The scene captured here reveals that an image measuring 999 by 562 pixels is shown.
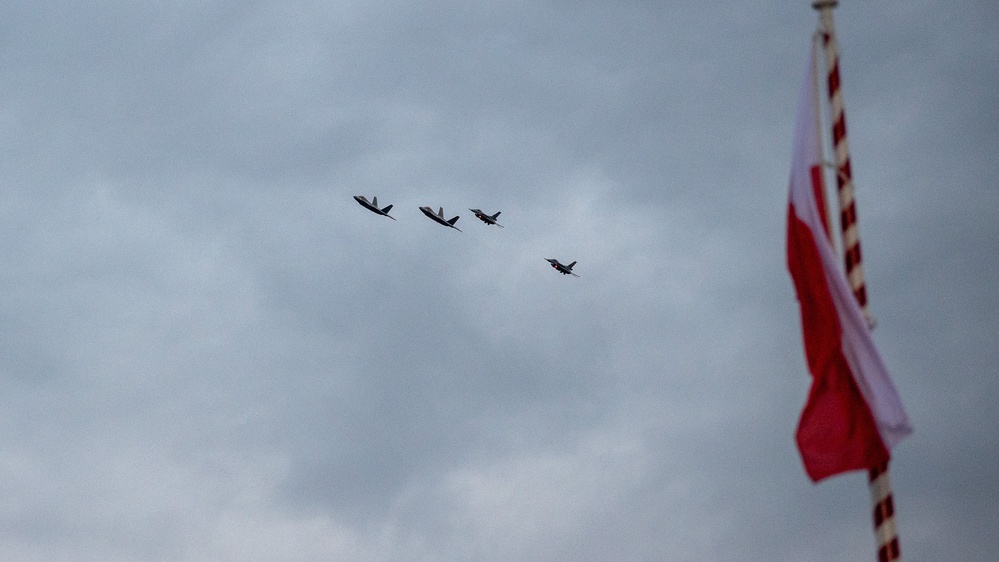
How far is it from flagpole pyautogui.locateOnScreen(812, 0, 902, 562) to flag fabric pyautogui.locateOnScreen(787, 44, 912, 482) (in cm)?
35

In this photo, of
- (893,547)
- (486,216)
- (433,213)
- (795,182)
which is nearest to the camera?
(893,547)

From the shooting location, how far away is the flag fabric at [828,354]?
3250 cm

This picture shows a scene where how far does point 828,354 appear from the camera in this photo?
33094mm

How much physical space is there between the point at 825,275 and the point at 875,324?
1588 millimetres

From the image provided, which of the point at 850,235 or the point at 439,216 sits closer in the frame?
the point at 850,235

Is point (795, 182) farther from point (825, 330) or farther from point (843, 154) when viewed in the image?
point (825, 330)

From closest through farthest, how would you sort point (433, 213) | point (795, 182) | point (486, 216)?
point (795, 182), point (433, 213), point (486, 216)

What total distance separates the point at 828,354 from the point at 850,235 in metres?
2.76

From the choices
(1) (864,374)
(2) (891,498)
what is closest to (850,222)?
(1) (864,374)

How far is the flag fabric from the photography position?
32.5 m

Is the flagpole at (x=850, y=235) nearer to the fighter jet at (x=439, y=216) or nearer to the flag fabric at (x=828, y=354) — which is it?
the flag fabric at (x=828, y=354)

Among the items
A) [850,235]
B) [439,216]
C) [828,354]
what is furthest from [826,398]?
[439,216]

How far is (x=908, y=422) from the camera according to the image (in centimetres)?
3209

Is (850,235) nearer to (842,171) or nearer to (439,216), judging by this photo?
(842,171)
